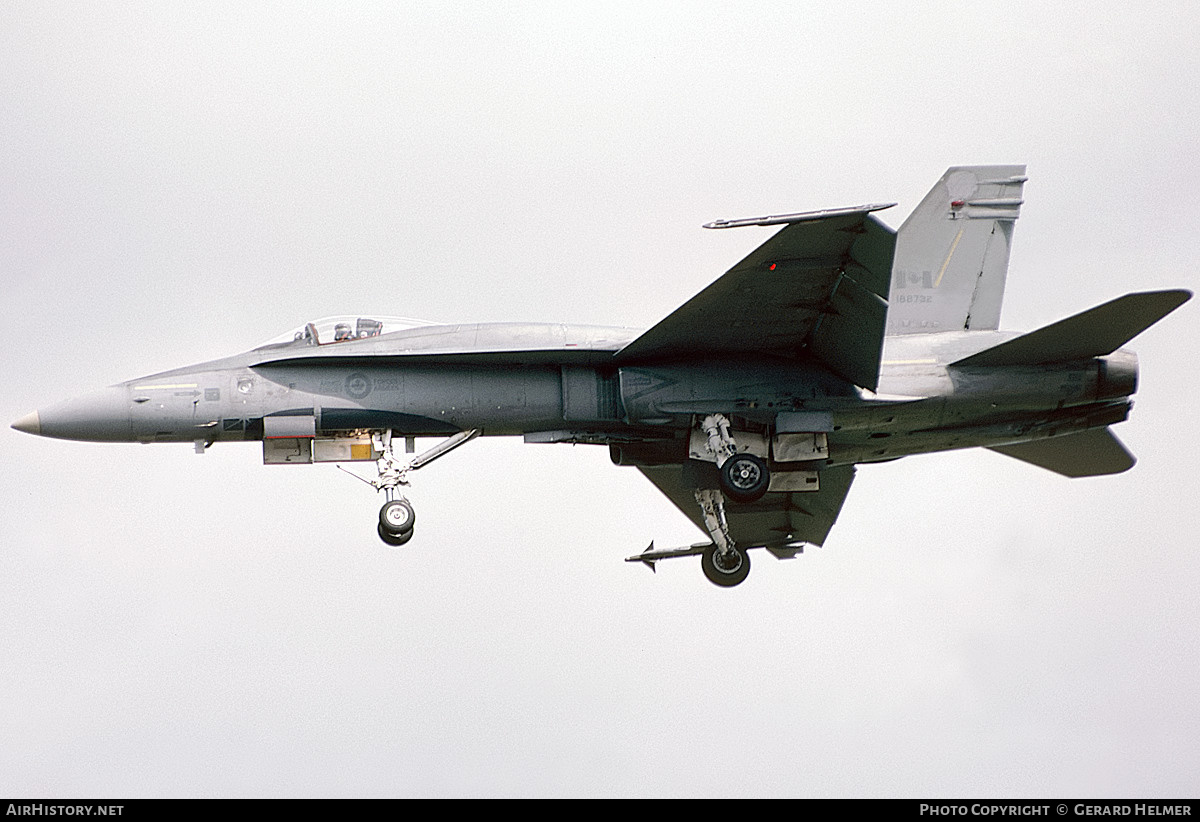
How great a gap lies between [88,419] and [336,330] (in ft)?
10.5

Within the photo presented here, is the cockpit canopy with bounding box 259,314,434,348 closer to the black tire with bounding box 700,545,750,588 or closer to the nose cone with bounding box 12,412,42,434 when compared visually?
the nose cone with bounding box 12,412,42,434

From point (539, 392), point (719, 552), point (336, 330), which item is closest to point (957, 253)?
point (719, 552)

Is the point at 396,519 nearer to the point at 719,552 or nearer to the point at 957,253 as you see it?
the point at 719,552

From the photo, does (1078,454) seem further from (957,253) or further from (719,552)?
(719,552)

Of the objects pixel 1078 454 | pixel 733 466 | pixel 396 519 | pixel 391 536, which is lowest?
pixel 391 536

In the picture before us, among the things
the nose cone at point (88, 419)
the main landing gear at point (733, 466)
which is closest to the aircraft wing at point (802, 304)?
the main landing gear at point (733, 466)

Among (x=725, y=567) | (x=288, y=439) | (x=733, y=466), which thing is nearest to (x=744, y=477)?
(x=733, y=466)

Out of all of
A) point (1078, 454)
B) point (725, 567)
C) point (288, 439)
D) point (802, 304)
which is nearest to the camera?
point (802, 304)

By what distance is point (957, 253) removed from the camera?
25047 millimetres

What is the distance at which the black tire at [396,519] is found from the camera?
816 inches

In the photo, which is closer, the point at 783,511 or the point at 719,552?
the point at 719,552

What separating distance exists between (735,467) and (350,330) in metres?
Result: 5.13

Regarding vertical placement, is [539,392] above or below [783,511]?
above

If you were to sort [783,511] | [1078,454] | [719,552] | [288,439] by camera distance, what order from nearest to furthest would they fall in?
[288,439] < [719,552] < [1078,454] < [783,511]
